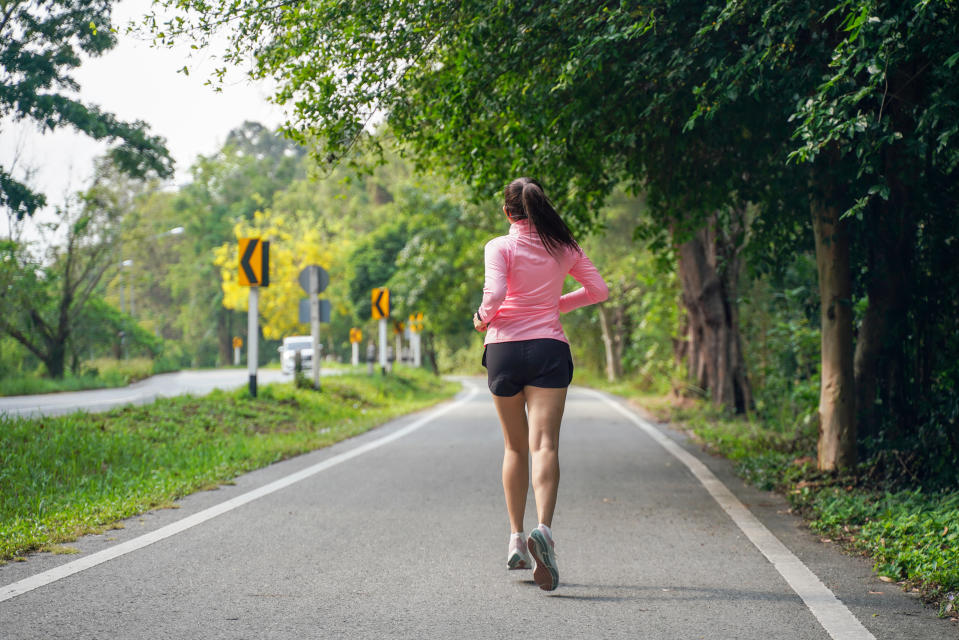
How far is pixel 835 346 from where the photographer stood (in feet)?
25.0

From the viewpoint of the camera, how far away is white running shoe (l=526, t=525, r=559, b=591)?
A: 14.4 ft

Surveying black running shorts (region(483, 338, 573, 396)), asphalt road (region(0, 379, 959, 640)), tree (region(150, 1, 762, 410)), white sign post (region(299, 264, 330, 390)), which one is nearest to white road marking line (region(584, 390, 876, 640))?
asphalt road (region(0, 379, 959, 640))

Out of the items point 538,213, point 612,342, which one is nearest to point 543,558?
point 538,213

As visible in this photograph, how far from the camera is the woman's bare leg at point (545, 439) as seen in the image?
181 inches

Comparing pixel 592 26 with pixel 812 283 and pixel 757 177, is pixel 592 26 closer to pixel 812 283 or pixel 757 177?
pixel 757 177

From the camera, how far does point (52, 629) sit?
3.76 meters

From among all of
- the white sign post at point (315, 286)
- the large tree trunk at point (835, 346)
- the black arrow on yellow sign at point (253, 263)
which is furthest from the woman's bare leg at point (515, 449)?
the white sign post at point (315, 286)

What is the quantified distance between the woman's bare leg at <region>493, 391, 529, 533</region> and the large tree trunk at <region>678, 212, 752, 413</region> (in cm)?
1111

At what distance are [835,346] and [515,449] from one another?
3.86 m

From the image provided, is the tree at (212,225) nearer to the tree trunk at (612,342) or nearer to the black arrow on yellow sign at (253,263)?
the tree trunk at (612,342)

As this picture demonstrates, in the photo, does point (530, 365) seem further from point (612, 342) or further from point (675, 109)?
point (612, 342)

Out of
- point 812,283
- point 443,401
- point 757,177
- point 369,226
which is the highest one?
point 369,226

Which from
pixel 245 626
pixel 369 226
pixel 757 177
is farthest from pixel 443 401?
pixel 369 226

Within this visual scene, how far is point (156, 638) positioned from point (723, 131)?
5.82 meters
